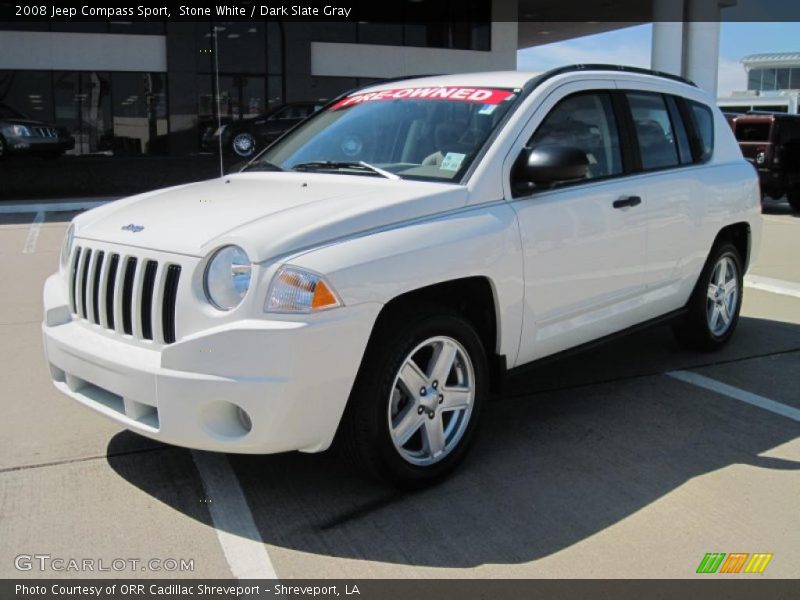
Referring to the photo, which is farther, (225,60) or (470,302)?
(225,60)

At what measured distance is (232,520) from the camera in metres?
3.43

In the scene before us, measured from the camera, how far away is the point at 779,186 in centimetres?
1673

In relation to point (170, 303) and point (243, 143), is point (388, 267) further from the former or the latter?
point (243, 143)

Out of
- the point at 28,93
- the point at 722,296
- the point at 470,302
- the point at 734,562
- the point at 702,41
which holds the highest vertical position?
the point at 702,41

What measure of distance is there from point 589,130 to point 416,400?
198cm

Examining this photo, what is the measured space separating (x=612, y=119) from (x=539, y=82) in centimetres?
69

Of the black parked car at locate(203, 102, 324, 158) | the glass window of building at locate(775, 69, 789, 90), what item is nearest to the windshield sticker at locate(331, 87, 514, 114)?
the black parked car at locate(203, 102, 324, 158)

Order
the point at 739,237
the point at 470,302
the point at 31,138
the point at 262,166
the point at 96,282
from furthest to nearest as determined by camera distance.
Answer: the point at 31,138
the point at 739,237
the point at 262,166
the point at 470,302
the point at 96,282

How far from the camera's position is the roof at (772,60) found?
225ft

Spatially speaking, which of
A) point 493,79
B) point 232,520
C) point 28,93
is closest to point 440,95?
point 493,79

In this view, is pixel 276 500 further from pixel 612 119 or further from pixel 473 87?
pixel 612 119

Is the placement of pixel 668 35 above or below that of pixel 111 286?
above

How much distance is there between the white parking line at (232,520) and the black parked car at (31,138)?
18.1m

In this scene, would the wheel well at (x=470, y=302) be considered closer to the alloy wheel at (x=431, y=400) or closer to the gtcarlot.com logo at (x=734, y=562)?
the alloy wheel at (x=431, y=400)
